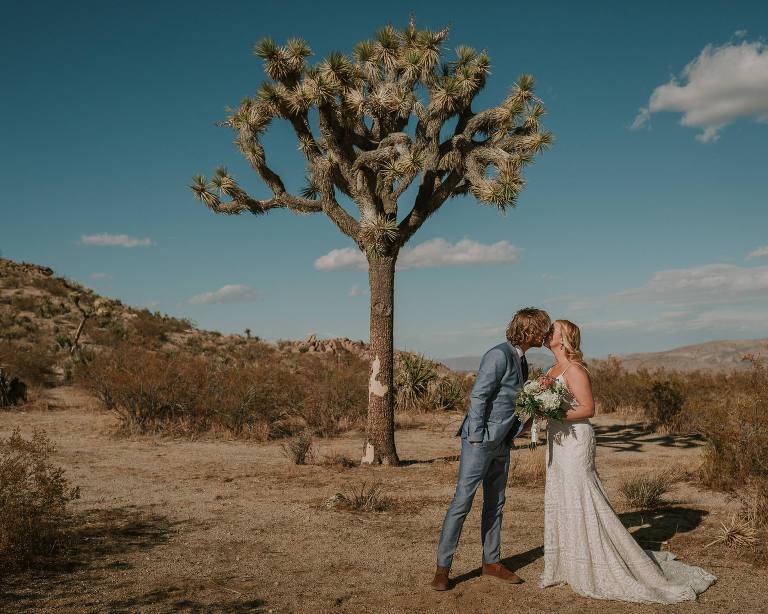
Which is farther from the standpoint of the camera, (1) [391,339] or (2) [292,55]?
(2) [292,55]

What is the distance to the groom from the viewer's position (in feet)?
14.8

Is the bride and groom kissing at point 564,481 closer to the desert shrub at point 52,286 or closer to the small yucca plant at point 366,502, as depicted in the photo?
the small yucca plant at point 366,502

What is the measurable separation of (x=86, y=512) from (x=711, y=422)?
24.7 feet

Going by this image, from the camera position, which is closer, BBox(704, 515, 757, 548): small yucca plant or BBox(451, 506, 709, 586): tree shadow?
BBox(451, 506, 709, 586): tree shadow

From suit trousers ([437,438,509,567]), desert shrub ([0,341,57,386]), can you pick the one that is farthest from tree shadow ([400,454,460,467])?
desert shrub ([0,341,57,386])

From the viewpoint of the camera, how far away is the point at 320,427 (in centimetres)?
1318

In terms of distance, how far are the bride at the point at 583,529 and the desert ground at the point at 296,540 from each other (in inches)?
4.5

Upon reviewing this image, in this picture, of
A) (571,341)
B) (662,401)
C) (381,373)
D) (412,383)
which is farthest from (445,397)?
(571,341)

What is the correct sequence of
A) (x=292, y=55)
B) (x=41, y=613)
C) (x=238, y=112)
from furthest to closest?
(x=238, y=112) → (x=292, y=55) → (x=41, y=613)

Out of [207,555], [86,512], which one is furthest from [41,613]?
[86,512]

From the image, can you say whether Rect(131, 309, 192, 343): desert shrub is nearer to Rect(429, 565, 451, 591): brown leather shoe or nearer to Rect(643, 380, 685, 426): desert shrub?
Rect(643, 380, 685, 426): desert shrub

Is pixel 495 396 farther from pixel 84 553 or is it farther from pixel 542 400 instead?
pixel 84 553

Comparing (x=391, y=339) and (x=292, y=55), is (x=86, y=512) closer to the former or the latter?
(x=391, y=339)

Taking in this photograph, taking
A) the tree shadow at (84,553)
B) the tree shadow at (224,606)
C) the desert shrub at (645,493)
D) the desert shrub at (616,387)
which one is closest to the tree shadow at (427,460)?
the desert shrub at (645,493)
